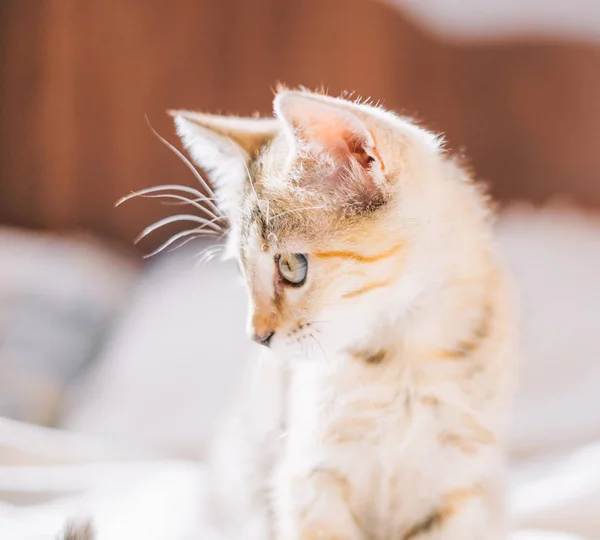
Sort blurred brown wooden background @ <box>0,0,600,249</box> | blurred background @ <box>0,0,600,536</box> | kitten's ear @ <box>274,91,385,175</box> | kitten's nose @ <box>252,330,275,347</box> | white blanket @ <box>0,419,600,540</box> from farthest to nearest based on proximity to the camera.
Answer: blurred brown wooden background @ <box>0,0,600,249</box> < blurred background @ <box>0,0,600,536</box> < white blanket @ <box>0,419,600,540</box> < kitten's nose @ <box>252,330,275,347</box> < kitten's ear @ <box>274,91,385,175</box>

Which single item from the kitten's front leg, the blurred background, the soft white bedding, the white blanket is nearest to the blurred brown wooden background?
the blurred background

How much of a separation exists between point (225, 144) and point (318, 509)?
1.43ft

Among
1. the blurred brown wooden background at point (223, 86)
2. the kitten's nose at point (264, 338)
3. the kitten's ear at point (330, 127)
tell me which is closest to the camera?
the kitten's ear at point (330, 127)

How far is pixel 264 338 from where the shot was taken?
0.67 meters

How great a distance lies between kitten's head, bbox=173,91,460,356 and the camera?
619 millimetres

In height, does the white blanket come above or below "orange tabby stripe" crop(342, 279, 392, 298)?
below

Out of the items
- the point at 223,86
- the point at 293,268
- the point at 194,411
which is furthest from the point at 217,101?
the point at 293,268

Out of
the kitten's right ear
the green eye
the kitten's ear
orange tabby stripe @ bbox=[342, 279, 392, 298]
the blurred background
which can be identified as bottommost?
orange tabby stripe @ bbox=[342, 279, 392, 298]

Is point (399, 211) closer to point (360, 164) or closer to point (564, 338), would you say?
point (360, 164)

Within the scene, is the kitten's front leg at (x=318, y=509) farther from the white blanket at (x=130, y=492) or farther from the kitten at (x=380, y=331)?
the white blanket at (x=130, y=492)

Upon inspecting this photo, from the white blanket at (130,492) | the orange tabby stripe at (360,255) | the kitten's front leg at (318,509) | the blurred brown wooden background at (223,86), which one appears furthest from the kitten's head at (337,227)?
the blurred brown wooden background at (223,86)

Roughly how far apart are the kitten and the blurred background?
94cm

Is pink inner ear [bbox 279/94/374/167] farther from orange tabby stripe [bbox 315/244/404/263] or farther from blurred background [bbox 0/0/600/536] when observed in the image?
blurred background [bbox 0/0/600/536]

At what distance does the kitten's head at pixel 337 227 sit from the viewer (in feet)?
2.03
